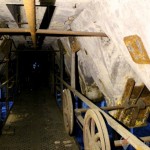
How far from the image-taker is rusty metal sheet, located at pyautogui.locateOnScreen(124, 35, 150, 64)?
2.19 m

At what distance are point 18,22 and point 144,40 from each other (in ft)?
9.85

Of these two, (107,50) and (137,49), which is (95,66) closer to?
(107,50)

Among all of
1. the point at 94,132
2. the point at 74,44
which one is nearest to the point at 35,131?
the point at 74,44

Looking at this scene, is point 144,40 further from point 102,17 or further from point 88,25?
point 88,25

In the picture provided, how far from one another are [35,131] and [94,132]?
100 inches

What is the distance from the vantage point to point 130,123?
13.3 ft

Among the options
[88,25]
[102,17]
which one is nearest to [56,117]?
[88,25]

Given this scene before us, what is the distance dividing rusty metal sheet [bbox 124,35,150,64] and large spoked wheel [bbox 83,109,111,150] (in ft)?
2.84

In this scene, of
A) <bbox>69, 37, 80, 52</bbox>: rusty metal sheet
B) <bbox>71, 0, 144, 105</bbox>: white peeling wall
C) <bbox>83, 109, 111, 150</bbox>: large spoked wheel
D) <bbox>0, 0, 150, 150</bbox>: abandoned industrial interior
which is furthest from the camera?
<bbox>69, 37, 80, 52</bbox>: rusty metal sheet

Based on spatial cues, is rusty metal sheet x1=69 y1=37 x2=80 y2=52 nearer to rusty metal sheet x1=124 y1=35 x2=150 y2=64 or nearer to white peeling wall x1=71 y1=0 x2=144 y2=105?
white peeling wall x1=71 y1=0 x2=144 y2=105

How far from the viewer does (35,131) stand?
4969mm

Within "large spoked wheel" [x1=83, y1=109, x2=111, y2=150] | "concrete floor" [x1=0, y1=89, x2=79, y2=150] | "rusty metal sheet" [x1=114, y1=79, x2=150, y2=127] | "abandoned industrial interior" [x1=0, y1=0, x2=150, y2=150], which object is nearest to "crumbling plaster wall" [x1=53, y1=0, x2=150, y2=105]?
"abandoned industrial interior" [x1=0, y1=0, x2=150, y2=150]

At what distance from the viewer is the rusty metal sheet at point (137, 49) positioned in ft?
7.19

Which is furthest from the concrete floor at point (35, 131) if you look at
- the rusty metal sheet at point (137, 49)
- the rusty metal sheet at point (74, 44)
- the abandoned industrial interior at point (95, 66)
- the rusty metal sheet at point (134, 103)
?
the rusty metal sheet at point (137, 49)
